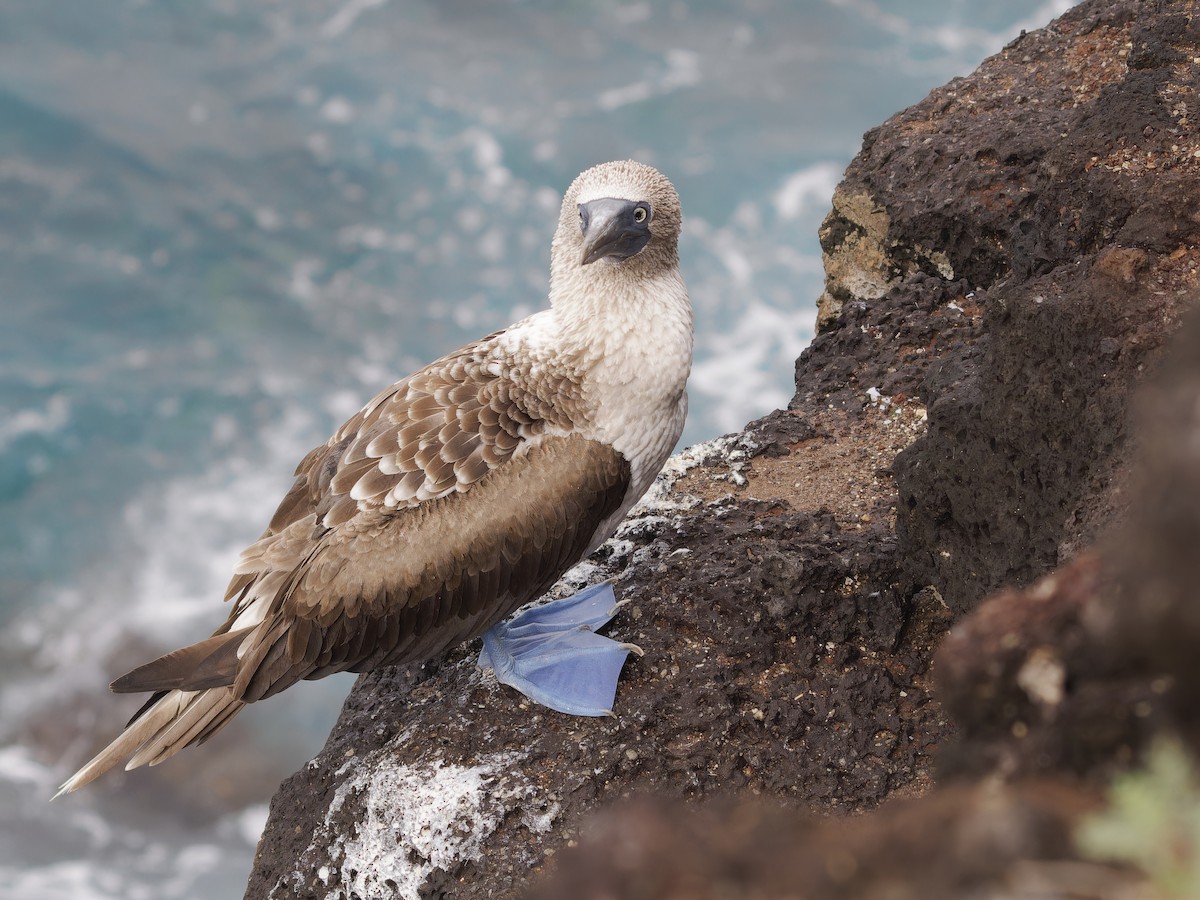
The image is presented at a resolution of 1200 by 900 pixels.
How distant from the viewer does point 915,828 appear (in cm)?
125

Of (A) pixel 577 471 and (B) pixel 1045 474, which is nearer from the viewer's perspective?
(B) pixel 1045 474

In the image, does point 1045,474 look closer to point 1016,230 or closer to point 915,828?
point 1016,230

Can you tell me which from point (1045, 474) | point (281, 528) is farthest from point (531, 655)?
point (1045, 474)

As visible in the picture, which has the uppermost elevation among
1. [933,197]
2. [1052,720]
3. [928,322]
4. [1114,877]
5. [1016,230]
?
[933,197]

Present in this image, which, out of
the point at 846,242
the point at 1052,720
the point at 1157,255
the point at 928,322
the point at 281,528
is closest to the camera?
the point at 1052,720

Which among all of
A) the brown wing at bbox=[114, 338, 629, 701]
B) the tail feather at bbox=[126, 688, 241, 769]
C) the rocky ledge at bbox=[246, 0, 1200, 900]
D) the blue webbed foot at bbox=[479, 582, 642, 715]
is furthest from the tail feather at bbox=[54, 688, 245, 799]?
the blue webbed foot at bbox=[479, 582, 642, 715]

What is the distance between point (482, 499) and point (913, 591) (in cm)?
173

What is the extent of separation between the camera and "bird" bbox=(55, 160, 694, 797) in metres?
4.12

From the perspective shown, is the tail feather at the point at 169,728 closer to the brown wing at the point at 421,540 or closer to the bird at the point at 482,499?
the bird at the point at 482,499

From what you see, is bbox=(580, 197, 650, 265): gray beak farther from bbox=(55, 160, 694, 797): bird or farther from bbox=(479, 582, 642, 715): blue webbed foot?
bbox=(479, 582, 642, 715): blue webbed foot

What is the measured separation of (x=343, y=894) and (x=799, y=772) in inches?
69.2

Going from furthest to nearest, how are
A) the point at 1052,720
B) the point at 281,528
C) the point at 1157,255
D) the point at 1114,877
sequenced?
1. the point at 281,528
2. the point at 1157,255
3. the point at 1052,720
4. the point at 1114,877

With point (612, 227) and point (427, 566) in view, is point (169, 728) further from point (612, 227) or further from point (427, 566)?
point (612, 227)

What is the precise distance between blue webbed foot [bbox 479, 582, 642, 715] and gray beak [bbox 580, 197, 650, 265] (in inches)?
57.2
